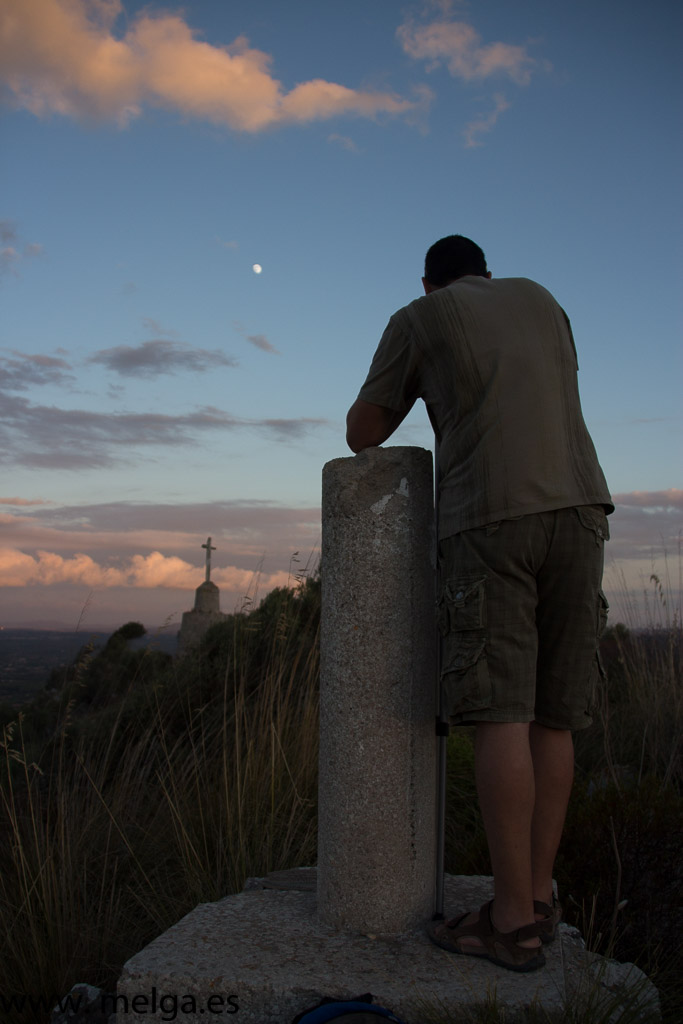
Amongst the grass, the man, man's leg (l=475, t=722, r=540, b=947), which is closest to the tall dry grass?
the grass

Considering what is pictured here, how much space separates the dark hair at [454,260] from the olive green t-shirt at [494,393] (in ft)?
0.49

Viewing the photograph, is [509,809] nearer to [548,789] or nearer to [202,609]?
[548,789]

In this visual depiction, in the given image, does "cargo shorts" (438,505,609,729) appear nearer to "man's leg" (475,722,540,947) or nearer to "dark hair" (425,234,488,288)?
"man's leg" (475,722,540,947)

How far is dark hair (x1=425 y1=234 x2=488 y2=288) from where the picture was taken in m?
2.63

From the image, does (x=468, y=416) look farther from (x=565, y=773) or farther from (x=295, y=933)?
(x=295, y=933)

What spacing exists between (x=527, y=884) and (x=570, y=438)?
130 centimetres

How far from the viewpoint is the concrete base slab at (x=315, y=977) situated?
2.04m

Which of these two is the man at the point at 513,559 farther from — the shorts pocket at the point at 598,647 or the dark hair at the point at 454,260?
the dark hair at the point at 454,260

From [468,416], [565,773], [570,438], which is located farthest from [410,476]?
[565,773]

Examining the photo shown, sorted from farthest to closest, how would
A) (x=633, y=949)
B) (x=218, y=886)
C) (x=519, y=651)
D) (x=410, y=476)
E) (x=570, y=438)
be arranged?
(x=218, y=886), (x=633, y=949), (x=410, y=476), (x=570, y=438), (x=519, y=651)

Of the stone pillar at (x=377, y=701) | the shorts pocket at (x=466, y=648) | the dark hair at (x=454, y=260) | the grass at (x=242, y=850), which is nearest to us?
the shorts pocket at (x=466, y=648)

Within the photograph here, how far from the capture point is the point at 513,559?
2191 mm

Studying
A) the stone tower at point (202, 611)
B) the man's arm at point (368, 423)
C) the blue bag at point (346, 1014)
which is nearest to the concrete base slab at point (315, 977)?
the blue bag at point (346, 1014)

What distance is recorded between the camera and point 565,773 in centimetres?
233
